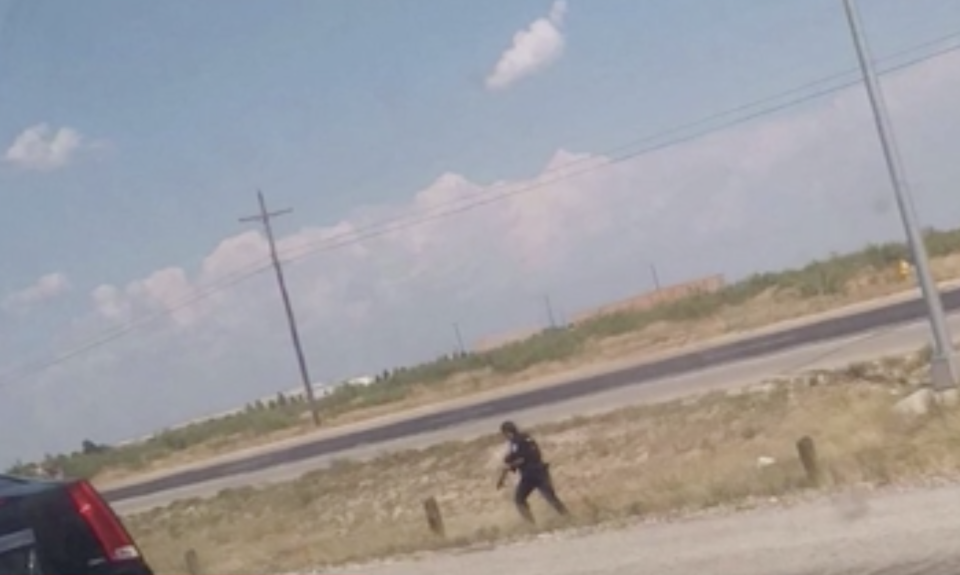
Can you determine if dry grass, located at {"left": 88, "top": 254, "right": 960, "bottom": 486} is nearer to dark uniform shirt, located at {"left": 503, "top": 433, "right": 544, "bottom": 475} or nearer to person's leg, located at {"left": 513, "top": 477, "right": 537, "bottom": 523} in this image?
dark uniform shirt, located at {"left": 503, "top": 433, "right": 544, "bottom": 475}

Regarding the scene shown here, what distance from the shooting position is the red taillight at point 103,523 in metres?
6.37

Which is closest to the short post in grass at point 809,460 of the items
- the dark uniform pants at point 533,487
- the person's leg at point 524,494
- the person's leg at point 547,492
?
the person's leg at point 547,492

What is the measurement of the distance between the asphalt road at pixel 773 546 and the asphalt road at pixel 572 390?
3213cm

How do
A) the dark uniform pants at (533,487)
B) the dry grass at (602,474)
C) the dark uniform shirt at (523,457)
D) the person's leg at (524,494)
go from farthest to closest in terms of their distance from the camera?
the dark uniform shirt at (523,457)
the dark uniform pants at (533,487)
the person's leg at (524,494)
the dry grass at (602,474)

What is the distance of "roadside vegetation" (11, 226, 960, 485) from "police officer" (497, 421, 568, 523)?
4492 cm

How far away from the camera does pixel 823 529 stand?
13703 mm

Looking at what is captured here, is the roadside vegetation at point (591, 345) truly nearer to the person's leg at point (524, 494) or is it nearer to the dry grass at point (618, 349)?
the dry grass at point (618, 349)

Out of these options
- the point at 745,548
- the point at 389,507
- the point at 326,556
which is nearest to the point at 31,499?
the point at 745,548

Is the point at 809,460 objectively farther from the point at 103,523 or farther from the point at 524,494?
the point at 103,523

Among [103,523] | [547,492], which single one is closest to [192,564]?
[547,492]

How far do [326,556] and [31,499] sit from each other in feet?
54.0

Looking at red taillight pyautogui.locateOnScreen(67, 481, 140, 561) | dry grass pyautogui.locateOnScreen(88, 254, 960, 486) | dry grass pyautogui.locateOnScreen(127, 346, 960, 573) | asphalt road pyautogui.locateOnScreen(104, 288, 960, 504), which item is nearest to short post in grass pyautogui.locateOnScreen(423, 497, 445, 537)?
dry grass pyautogui.locateOnScreen(127, 346, 960, 573)

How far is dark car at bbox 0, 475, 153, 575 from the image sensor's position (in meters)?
6.23

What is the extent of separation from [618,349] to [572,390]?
79.8ft
